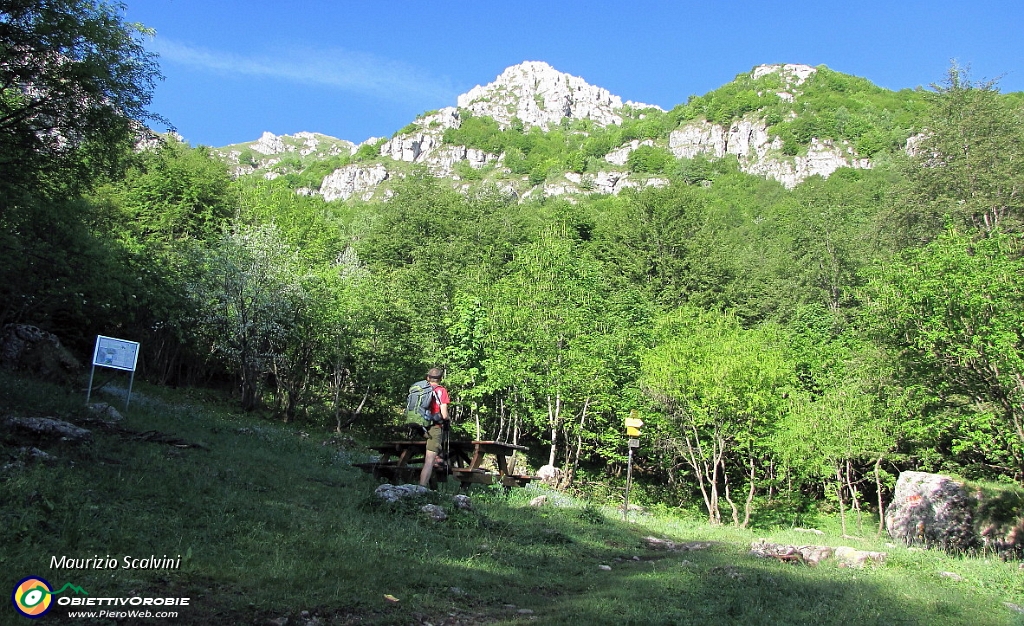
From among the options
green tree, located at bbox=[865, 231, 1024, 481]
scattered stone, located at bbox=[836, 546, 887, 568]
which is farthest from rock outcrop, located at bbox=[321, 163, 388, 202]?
scattered stone, located at bbox=[836, 546, 887, 568]

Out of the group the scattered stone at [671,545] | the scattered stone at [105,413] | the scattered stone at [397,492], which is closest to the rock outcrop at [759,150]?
the scattered stone at [671,545]

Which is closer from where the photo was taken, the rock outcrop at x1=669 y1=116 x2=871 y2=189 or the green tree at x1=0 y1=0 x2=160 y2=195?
the green tree at x1=0 y1=0 x2=160 y2=195

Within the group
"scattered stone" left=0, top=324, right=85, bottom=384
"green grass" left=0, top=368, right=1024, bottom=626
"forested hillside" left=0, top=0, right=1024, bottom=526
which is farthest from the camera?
"scattered stone" left=0, top=324, right=85, bottom=384

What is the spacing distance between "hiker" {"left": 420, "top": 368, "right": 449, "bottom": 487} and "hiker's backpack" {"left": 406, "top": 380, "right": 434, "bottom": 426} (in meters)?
0.05

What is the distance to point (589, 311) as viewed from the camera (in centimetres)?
2648

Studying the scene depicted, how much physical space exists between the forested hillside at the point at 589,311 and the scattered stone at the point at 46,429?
15.9ft

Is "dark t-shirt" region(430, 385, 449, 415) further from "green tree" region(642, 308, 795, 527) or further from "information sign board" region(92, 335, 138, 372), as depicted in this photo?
"green tree" region(642, 308, 795, 527)

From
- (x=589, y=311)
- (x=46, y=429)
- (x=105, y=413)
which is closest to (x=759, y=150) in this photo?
(x=589, y=311)

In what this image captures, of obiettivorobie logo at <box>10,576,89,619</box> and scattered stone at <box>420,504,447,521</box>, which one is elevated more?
obiettivorobie logo at <box>10,576,89,619</box>

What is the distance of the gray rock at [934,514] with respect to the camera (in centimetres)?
1465

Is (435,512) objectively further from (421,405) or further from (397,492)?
(421,405)

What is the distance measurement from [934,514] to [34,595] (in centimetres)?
1766

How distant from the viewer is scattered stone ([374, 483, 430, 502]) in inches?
364

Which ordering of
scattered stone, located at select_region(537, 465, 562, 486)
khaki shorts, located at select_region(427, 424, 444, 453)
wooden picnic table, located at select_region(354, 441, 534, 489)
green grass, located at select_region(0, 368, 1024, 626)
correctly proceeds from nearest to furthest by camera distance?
green grass, located at select_region(0, 368, 1024, 626) < khaki shorts, located at select_region(427, 424, 444, 453) < wooden picnic table, located at select_region(354, 441, 534, 489) < scattered stone, located at select_region(537, 465, 562, 486)
